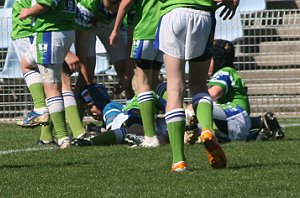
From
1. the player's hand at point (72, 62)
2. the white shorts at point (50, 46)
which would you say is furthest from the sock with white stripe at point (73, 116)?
the white shorts at point (50, 46)

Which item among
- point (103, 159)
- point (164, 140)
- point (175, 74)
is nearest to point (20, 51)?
point (164, 140)

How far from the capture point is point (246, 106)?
10375 mm

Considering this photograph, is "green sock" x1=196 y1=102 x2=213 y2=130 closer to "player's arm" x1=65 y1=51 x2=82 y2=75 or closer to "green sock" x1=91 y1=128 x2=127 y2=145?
"green sock" x1=91 y1=128 x2=127 y2=145

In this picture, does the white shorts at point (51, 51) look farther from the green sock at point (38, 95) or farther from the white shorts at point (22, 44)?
the white shorts at point (22, 44)

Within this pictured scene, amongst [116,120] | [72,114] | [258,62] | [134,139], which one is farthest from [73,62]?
[258,62]

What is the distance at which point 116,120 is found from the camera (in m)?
10.5

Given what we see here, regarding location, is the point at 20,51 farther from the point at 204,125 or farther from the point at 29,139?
the point at 204,125

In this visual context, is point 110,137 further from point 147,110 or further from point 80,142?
point 147,110

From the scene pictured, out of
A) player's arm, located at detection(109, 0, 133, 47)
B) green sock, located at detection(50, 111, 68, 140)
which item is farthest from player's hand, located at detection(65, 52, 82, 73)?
player's arm, located at detection(109, 0, 133, 47)

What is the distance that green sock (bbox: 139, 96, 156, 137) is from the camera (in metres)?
9.66

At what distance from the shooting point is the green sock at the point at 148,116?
9.66 metres

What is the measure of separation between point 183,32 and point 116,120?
3142 mm

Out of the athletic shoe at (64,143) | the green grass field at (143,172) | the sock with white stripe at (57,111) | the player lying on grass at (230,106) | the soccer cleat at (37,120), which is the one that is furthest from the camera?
the player lying on grass at (230,106)

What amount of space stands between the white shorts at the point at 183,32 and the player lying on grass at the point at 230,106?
7.82ft
